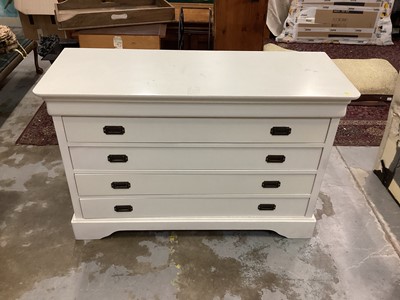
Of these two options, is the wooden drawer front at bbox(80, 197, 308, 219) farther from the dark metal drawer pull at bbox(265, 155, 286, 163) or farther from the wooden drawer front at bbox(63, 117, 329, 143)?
the wooden drawer front at bbox(63, 117, 329, 143)

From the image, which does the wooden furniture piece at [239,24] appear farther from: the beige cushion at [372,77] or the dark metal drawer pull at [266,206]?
the dark metal drawer pull at [266,206]

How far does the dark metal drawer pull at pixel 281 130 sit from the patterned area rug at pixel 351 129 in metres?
1.25

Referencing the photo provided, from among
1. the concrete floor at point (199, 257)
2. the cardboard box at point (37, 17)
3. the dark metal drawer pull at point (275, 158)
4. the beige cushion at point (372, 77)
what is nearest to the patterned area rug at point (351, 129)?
the beige cushion at point (372, 77)

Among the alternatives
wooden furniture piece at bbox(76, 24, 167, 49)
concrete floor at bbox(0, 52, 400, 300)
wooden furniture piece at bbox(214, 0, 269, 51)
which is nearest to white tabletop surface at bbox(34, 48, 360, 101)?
concrete floor at bbox(0, 52, 400, 300)

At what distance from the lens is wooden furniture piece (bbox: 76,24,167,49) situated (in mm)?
2957

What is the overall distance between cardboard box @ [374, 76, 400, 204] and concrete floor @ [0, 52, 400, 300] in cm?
7

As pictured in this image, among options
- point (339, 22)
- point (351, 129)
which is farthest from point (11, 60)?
point (339, 22)

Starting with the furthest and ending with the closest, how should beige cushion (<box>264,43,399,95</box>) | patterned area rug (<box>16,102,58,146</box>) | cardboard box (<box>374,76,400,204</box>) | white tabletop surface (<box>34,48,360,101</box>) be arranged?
beige cushion (<box>264,43,399,95</box>), patterned area rug (<box>16,102,58,146</box>), cardboard box (<box>374,76,400,204</box>), white tabletop surface (<box>34,48,360,101</box>)

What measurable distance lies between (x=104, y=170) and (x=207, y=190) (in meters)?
0.49

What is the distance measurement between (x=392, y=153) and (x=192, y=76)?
1.40 m

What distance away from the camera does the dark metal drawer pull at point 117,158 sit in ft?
5.10

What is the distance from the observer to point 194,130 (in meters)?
1.50

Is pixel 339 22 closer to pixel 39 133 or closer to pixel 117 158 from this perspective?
pixel 39 133

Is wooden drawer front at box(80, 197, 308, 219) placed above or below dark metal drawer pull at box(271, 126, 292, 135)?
below
